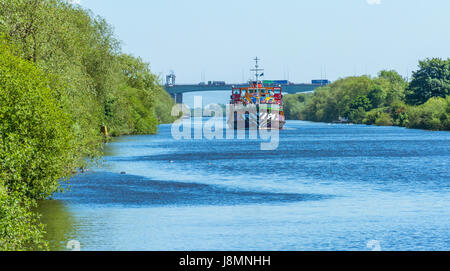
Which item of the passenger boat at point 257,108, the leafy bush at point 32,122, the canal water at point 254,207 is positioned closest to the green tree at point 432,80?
the passenger boat at point 257,108

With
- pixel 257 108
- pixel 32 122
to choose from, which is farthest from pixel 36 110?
pixel 257 108

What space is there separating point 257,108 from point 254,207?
127920mm

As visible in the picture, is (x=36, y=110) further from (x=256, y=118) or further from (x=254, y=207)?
(x=256, y=118)

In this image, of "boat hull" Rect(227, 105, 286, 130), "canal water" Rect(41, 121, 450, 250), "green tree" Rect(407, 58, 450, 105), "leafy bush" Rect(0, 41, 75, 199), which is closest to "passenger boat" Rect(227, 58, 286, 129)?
"boat hull" Rect(227, 105, 286, 130)

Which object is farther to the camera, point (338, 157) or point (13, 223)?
point (338, 157)

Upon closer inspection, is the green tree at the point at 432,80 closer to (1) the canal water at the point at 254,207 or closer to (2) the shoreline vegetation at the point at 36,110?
(1) the canal water at the point at 254,207

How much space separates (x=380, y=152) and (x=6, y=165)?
6034 centimetres

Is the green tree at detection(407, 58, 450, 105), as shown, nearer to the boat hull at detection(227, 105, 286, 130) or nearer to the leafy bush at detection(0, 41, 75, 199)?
the boat hull at detection(227, 105, 286, 130)

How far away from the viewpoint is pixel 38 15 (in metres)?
35.3

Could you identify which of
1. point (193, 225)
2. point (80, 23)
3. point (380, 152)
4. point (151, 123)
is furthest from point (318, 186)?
point (151, 123)

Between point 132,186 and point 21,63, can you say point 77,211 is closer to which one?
point 21,63

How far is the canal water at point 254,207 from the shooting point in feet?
79.2

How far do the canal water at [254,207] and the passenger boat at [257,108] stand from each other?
103 meters

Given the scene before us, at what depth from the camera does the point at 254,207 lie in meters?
32.3
